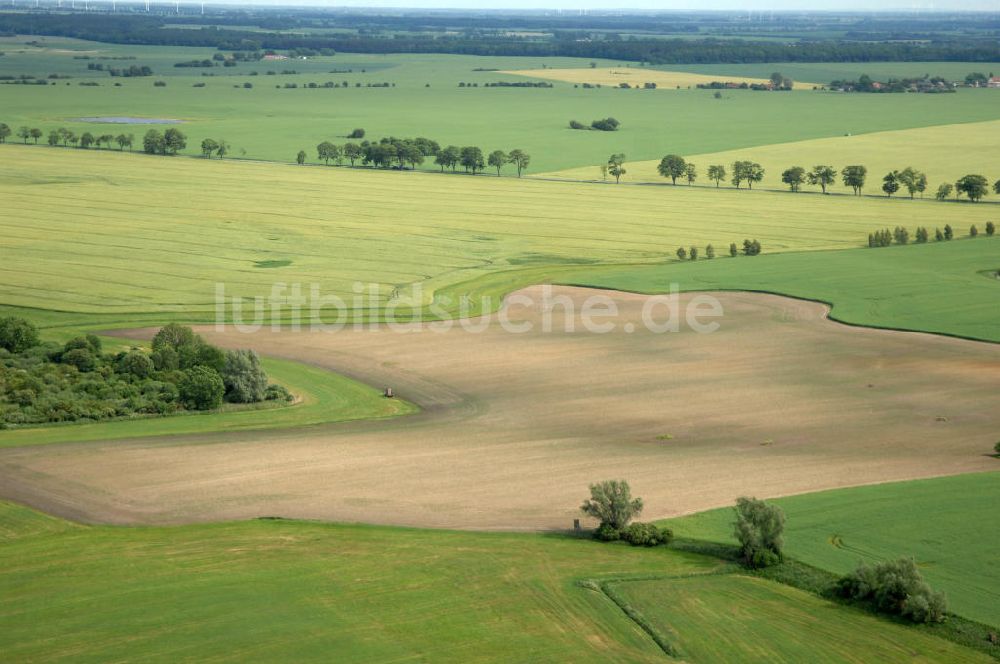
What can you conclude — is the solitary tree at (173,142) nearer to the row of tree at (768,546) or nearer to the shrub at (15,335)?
the shrub at (15,335)

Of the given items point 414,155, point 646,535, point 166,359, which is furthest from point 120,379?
point 414,155

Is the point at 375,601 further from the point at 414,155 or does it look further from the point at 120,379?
the point at 414,155

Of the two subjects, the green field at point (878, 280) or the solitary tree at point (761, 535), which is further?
the green field at point (878, 280)

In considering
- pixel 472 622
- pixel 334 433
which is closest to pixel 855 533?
pixel 472 622

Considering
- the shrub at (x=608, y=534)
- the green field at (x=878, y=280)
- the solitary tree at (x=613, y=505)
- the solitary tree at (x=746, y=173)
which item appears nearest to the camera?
the shrub at (x=608, y=534)

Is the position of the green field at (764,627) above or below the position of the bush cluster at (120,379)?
below

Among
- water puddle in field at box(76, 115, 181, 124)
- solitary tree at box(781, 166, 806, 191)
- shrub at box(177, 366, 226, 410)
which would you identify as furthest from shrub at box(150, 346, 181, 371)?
water puddle in field at box(76, 115, 181, 124)

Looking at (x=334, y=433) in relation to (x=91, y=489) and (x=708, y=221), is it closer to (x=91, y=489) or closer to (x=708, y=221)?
(x=91, y=489)

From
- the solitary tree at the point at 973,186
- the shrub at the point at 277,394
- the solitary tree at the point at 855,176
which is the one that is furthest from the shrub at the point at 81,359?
the solitary tree at the point at 973,186
